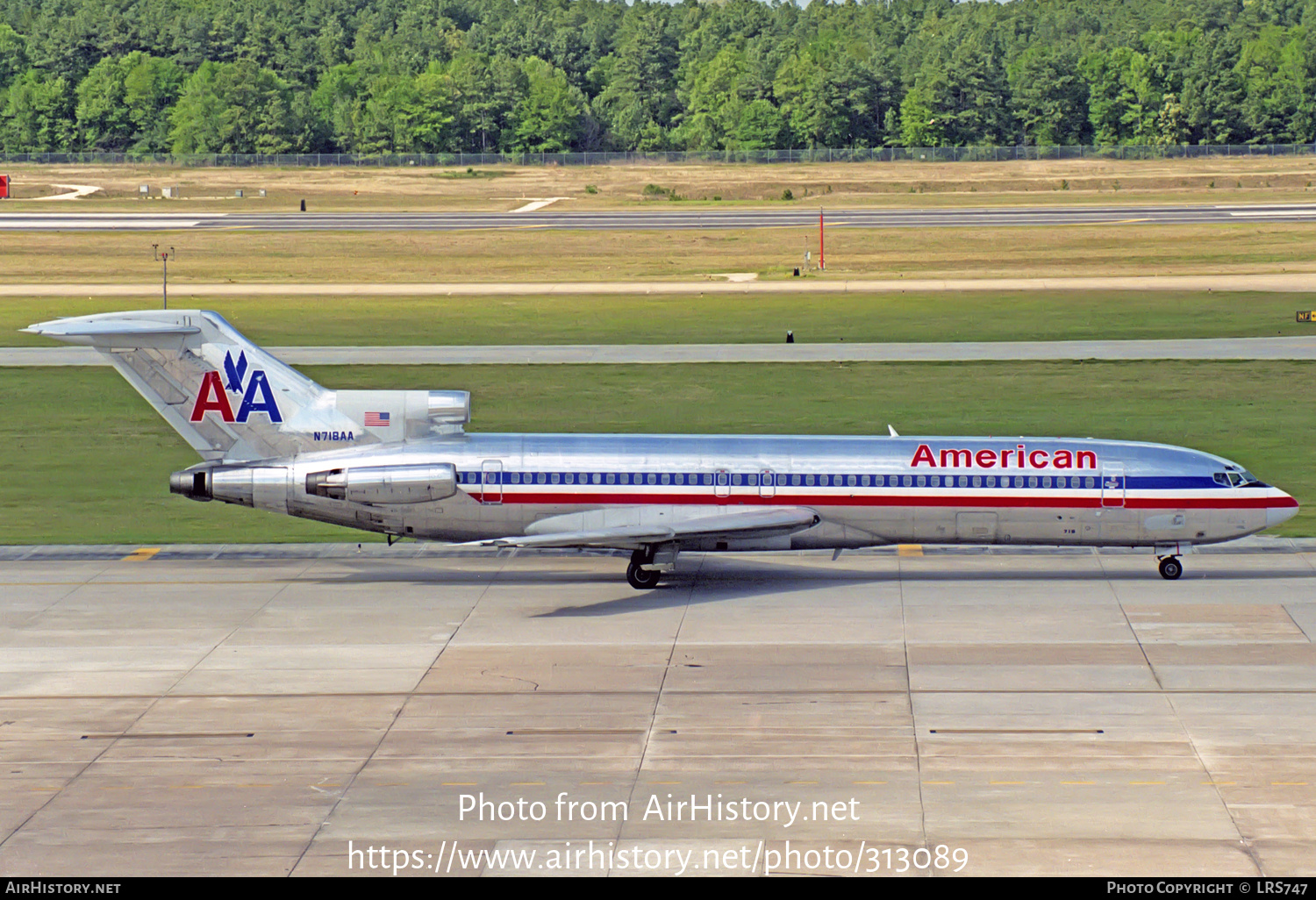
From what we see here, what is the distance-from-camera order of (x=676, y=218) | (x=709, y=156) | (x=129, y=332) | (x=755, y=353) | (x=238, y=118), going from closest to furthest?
(x=129, y=332) → (x=755, y=353) → (x=676, y=218) → (x=709, y=156) → (x=238, y=118)

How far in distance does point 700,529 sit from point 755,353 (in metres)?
36.2

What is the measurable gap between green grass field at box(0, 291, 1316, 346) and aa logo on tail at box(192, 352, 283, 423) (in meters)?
37.8

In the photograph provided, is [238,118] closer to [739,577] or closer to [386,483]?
[386,483]

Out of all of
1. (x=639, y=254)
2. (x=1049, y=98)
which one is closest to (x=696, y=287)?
(x=639, y=254)

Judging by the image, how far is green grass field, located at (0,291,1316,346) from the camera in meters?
74.4

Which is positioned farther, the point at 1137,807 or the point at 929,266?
the point at 929,266

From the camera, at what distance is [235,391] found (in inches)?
1407

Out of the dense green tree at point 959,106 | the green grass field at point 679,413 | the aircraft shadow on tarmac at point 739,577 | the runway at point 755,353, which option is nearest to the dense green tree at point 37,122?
the dense green tree at point 959,106

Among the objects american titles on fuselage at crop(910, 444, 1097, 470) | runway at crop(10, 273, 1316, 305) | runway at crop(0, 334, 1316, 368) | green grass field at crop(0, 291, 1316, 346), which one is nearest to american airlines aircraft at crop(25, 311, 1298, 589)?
american titles on fuselage at crop(910, 444, 1097, 470)

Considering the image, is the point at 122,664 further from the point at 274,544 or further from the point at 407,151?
the point at 407,151

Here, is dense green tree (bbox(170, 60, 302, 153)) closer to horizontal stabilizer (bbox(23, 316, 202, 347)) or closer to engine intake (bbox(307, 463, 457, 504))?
horizontal stabilizer (bbox(23, 316, 202, 347))

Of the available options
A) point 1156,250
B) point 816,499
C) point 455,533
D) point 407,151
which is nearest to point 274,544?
point 455,533

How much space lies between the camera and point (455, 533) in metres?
35.9

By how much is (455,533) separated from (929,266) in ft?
→ 232
